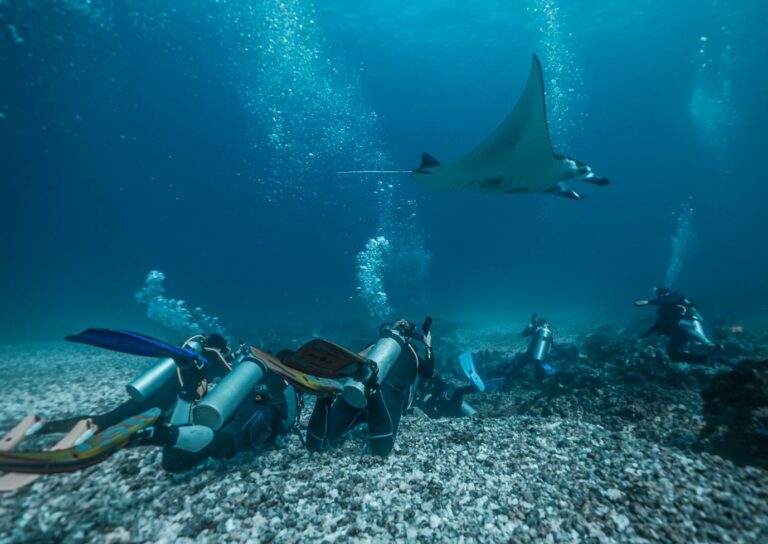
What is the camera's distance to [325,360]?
3.95m

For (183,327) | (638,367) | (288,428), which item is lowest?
(183,327)

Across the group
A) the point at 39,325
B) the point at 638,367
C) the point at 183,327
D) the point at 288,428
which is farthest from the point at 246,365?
the point at 39,325

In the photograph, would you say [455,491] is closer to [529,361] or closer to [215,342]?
[215,342]

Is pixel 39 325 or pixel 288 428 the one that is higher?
pixel 288 428

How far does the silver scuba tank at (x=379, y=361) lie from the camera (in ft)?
13.6

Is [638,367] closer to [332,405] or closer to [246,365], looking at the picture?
[332,405]

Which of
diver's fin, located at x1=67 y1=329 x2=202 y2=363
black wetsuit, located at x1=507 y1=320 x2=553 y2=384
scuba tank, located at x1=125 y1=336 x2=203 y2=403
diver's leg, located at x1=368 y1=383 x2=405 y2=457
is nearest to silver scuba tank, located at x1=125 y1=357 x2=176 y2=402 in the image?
scuba tank, located at x1=125 y1=336 x2=203 y2=403

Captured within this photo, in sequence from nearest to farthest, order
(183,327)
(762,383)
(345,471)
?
(762,383) < (345,471) < (183,327)

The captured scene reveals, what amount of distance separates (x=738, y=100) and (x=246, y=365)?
88401mm

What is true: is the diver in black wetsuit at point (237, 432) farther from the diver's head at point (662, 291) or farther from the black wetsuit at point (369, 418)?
the diver's head at point (662, 291)

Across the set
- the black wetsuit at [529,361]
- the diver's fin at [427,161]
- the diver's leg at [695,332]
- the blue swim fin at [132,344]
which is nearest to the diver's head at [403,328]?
the blue swim fin at [132,344]

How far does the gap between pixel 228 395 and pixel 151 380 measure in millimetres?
2505

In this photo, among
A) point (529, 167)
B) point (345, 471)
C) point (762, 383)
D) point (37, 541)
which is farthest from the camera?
point (529, 167)

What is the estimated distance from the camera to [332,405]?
4582mm
